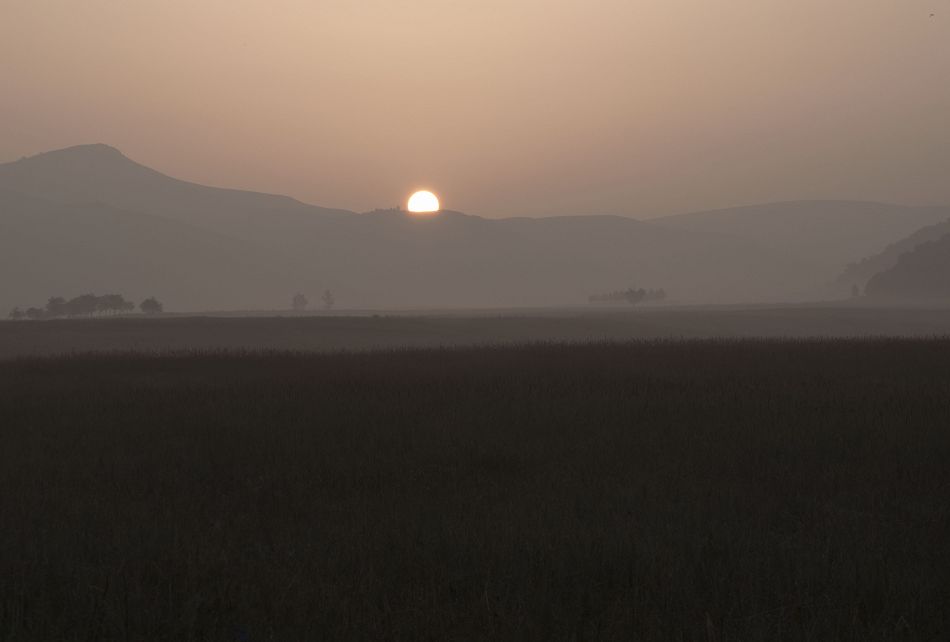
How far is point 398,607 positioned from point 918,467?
248 inches

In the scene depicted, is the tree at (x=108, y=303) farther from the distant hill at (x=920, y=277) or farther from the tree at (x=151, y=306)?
the distant hill at (x=920, y=277)

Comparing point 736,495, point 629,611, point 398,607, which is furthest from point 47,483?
point 736,495

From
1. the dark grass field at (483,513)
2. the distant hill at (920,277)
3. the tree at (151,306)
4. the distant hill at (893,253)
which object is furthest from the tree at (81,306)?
the distant hill at (893,253)

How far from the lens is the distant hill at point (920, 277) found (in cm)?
12231

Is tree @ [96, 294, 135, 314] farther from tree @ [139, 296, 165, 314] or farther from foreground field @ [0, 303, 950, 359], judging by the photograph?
foreground field @ [0, 303, 950, 359]

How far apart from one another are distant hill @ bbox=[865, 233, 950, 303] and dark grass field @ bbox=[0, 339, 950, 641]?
125m

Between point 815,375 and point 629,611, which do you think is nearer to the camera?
point 629,611

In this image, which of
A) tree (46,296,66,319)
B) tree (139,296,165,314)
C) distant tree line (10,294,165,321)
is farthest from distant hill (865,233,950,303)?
tree (46,296,66,319)

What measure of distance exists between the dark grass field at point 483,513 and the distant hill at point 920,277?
125151mm

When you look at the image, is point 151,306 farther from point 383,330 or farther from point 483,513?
point 483,513

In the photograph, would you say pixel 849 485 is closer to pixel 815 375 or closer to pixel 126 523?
pixel 126 523

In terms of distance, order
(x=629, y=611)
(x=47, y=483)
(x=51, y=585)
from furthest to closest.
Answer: (x=47, y=483) < (x=51, y=585) < (x=629, y=611)

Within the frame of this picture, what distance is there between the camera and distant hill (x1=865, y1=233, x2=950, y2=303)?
401 ft

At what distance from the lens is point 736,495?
742 cm
